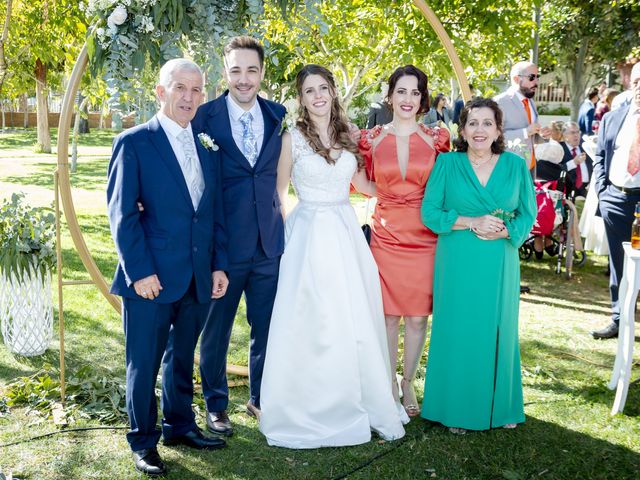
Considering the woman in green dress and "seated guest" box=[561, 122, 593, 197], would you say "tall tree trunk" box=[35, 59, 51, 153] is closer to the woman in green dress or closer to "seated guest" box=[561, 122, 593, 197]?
"seated guest" box=[561, 122, 593, 197]

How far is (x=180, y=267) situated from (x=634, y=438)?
2871 millimetres

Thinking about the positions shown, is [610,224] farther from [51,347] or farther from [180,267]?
[51,347]

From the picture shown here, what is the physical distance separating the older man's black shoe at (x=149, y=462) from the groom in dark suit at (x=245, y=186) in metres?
0.53

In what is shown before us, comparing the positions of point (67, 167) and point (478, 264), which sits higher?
point (67, 167)

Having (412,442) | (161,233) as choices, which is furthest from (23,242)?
(412,442)

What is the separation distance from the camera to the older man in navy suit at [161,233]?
10.8ft

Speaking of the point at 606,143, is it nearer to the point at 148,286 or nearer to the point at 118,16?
the point at 118,16

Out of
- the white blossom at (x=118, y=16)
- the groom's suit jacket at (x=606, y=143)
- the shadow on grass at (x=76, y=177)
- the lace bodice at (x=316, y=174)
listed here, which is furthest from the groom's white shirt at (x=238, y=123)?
the shadow on grass at (x=76, y=177)

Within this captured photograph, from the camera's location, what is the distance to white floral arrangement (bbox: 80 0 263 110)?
12.3ft

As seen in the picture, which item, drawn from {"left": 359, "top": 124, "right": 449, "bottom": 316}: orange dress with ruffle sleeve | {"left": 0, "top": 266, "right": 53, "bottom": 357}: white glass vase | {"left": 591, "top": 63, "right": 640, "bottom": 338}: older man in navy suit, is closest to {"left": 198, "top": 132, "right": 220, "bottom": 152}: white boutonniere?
{"left": 359, "top": 124, "right": 449, "bottom": 316}: orange dress with ruffle sleeve

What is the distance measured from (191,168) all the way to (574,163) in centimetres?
658

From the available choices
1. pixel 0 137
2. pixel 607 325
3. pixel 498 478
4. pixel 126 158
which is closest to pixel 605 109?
pixel 607 325

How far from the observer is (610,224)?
5641 mm

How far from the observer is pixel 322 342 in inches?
153
